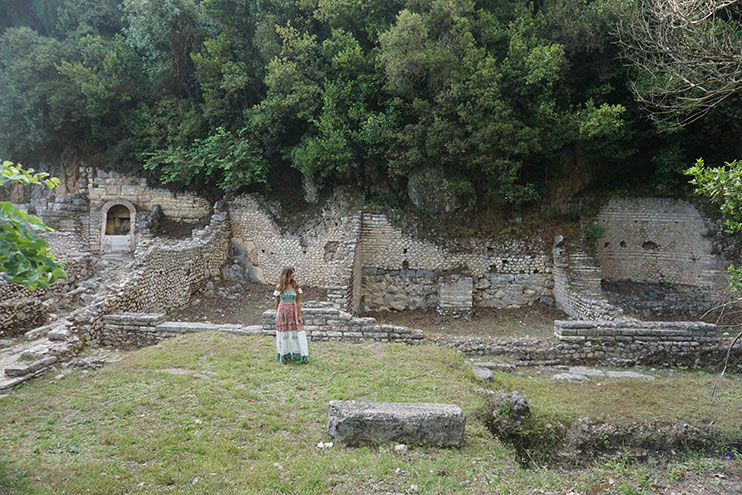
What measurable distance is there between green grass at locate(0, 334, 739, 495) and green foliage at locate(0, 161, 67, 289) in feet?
6.38

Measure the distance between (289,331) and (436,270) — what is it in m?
7.71

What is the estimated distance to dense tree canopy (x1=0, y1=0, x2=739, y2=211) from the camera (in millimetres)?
12312

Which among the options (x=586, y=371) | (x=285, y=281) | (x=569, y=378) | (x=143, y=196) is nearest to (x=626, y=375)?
(x=586, y=371)

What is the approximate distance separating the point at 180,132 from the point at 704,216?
19331mm

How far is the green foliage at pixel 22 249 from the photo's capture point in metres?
3.50

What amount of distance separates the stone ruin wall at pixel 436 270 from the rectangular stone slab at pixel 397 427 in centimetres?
866

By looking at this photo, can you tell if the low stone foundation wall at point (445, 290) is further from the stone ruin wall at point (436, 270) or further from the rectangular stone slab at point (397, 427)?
the rectangular stone slab at point (397, 427)

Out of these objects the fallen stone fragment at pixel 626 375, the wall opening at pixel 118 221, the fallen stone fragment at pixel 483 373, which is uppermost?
the wall opening at pixel 118 221

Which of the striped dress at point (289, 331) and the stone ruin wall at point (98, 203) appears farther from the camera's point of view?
the stone ruin wall at point (98, 203)

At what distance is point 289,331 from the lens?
7.15 m

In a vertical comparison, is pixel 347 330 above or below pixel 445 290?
below

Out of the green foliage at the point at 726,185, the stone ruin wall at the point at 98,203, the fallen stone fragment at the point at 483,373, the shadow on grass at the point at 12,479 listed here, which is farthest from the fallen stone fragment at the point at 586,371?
the stone ruin wall at the point at 98,203

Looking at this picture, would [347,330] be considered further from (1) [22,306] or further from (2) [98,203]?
(2) [98,203]

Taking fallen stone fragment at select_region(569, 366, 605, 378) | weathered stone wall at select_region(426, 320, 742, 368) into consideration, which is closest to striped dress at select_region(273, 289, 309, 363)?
weathered stone wall at select_region(426, 320, 742, 368)
